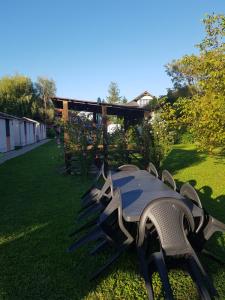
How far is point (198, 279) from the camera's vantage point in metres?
2.75

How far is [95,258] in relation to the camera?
4027 mm

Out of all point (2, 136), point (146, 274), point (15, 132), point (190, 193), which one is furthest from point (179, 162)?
point (15, 132)

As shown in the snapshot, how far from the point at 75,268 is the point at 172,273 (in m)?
1.22

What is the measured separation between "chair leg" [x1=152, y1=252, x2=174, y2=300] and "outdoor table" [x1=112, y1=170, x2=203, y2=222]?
19.5 inches

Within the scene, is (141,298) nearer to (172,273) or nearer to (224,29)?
(172,273)

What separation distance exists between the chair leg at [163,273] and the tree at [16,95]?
4321 cm

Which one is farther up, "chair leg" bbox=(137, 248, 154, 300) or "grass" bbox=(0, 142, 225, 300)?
"chair leg" bbox=(137, 248, 154, 300)

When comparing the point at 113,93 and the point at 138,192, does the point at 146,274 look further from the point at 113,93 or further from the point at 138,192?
the point at 113,93

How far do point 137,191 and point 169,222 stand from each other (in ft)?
4.75

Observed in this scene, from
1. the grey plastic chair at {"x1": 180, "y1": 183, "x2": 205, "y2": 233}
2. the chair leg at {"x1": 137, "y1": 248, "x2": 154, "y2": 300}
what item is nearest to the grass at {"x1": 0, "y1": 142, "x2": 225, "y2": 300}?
the chair leg at {"x1": 137, "y1": 248, "x2": 154, "y2": 300}

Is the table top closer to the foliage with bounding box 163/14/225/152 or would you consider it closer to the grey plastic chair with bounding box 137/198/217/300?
the grey plastic chair with bounding box 137/198/217/300

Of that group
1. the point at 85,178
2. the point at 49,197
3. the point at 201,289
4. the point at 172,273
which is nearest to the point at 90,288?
the point at 172,273

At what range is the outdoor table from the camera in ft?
11.4

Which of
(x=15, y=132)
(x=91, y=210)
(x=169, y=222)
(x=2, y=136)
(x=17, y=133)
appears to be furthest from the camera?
(x=17, y=133)
